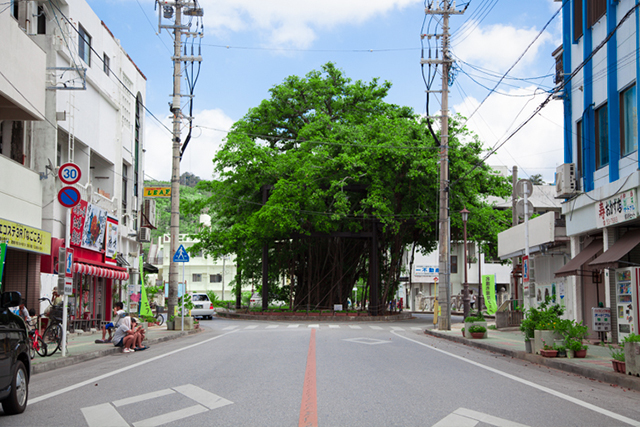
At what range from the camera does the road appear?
6.90 meters

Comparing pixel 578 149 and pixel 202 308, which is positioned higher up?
pixel 578 149

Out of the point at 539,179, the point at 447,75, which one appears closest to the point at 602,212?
the point at 447,75

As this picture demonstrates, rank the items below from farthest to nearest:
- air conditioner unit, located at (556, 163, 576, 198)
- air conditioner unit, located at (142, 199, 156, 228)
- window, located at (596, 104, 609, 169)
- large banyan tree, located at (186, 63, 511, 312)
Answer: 1. large banyan tree, located at (186, 63, 511, 312)
2. air conditioner unit, located at (142, 199, 156, 228)
3. air conditioner unit, located at (556, 163, 576, 198)
4. window, located at (596, 104, 609, 169)

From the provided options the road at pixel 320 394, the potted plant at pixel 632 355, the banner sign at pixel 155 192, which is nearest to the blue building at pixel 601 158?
the potted plant at pixel 632 355

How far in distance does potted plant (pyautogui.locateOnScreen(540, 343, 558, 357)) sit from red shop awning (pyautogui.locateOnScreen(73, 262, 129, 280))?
16.6 metres

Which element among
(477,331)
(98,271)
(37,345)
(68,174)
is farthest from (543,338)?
(98,271)

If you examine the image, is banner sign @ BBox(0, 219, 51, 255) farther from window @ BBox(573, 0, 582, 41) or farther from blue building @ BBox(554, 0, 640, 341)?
window @ BBox(573, 0, 582, 41)

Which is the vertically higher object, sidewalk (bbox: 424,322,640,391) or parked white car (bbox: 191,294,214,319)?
sidewalk (bbox: 424,322,640,391)

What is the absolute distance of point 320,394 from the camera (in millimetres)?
8461

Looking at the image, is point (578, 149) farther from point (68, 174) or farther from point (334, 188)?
point (334, 188)

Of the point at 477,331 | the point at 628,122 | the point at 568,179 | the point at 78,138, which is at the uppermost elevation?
the point at 78,138

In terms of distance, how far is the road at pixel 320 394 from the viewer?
690 centimetres

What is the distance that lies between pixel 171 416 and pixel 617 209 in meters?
14.4

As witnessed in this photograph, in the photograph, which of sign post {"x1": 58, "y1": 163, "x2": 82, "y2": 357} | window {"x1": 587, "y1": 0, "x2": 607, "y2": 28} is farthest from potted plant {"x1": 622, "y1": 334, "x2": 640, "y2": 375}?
sign post {"x1": 58, "y1": 163, "x2": 82, "y2": 357}
